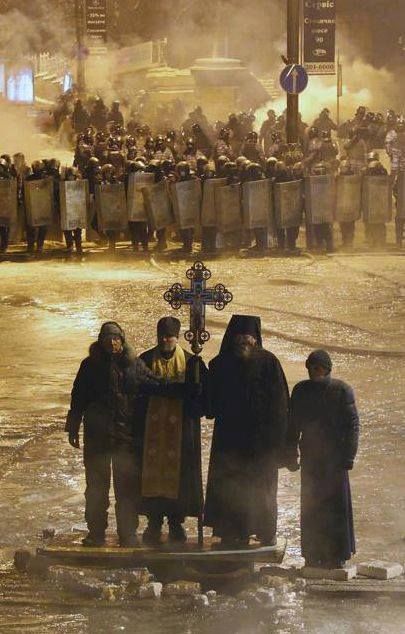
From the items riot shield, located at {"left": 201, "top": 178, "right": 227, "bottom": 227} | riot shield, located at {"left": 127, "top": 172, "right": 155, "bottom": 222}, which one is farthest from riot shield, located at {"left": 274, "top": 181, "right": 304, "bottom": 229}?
riot shield, located at {"left": 127, "top": 172, "right": 155, "bottom": 222}

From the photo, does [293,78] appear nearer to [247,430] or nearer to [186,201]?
[186,201]

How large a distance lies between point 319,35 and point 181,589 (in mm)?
22126

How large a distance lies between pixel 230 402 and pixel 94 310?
30.3 ft

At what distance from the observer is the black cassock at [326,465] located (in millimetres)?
8711

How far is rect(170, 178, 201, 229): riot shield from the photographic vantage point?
23.0 meters

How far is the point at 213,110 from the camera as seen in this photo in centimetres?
4406

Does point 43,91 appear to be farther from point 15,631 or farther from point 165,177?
point 15,631

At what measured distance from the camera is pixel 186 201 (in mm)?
23047

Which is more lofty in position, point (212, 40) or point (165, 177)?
point (212, 40)

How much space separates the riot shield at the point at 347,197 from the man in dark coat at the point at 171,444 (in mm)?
14762

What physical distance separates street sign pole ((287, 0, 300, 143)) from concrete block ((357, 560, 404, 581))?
1762cm

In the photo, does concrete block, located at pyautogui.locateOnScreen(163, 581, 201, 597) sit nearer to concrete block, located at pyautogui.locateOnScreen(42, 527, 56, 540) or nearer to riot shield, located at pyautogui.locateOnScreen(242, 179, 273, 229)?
concrete block, located at pyautogui.locateOnScreen(42, 527, 56, 540)

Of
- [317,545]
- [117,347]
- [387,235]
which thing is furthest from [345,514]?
[387,235]

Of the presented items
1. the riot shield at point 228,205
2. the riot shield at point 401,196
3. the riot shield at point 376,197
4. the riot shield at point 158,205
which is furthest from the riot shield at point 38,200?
the riot shield at point 401,196
